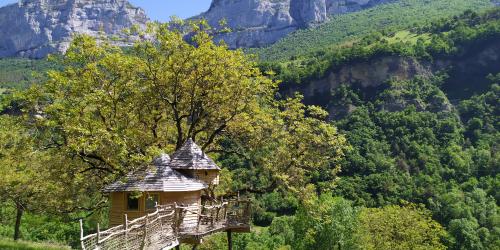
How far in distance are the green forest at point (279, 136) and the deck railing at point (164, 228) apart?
88.6 inches

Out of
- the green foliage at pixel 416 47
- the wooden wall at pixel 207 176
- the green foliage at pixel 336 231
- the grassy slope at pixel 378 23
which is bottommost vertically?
the green foliage at pixel 336 231

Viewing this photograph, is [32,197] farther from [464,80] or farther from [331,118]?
[464,80]

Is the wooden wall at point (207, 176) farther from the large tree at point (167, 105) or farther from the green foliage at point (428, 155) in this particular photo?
the green foliage at point (428, 155)

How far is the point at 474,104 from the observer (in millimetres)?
100062

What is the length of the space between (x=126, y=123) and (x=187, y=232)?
6.34 m

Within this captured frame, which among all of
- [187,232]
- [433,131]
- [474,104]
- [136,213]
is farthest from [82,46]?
[474,104]

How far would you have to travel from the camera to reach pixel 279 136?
2156 cm

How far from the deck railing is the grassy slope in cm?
13609

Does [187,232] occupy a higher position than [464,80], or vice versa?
[464,80]

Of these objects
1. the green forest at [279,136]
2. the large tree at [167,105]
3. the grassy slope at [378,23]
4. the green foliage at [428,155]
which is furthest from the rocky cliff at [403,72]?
the large tree at [167,105]

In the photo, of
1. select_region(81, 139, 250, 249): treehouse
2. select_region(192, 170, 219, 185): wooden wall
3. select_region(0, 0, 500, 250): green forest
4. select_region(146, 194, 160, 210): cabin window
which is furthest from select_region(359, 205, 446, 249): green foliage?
select_region(146, 194, 160, 210): cabin window

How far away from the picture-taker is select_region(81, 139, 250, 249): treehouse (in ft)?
48.7

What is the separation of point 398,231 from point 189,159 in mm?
33133

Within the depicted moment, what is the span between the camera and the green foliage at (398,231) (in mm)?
45822
